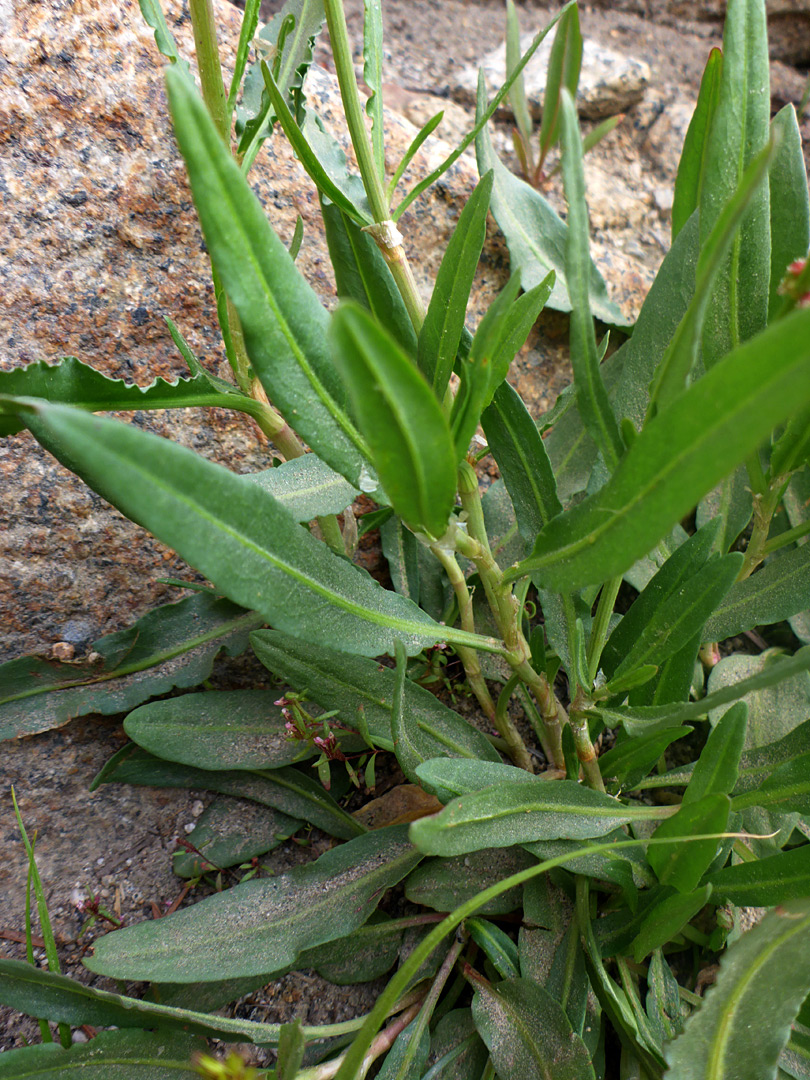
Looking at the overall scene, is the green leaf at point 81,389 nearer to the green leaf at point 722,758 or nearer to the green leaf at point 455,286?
the green leaf at point 455,286

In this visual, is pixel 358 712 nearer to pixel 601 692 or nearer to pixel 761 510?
pixel 601 692

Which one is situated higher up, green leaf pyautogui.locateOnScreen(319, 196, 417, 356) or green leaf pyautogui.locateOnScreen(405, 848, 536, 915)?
green leaf pyautogui.locateOnScreen(319, 196, 417, 356)

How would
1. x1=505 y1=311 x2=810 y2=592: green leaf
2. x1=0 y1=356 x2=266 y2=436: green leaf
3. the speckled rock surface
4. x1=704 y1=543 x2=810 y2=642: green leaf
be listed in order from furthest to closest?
1. the speckled rock surface
2. x1=704 y1=543 x2=810 y2=642: green leaf
3. x1=0 y1=356 x2=266 y2=436: green leaf
4. x1=505 y1=311 x2=810 y2=592: green leaf

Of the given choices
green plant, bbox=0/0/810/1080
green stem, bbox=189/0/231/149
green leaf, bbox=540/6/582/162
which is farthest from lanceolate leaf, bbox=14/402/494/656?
green leaf, bbox=540/6/582/162

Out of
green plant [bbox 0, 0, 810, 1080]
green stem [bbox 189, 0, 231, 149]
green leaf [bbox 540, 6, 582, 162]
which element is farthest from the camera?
green leaf [bbox 540, 6, 582, 162]

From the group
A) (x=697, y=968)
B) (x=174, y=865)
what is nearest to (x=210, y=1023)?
(x=174, y=865)

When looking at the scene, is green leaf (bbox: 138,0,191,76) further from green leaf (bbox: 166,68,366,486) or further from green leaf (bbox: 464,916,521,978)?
green leaf (bbox: 464,916,521,978)
